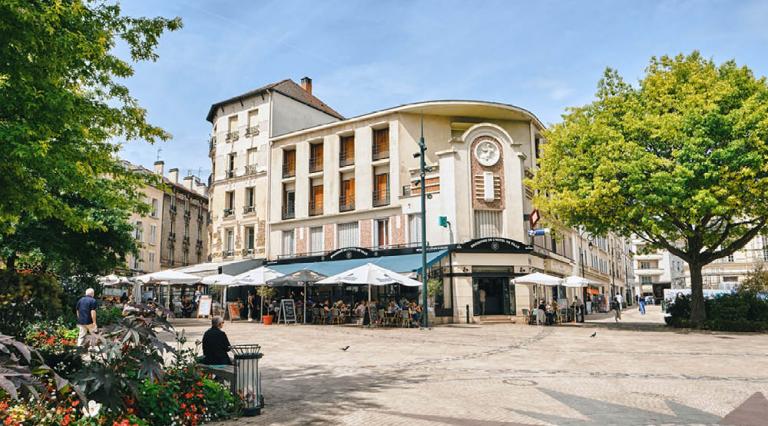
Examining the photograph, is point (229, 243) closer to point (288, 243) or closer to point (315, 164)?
point (288, 243)

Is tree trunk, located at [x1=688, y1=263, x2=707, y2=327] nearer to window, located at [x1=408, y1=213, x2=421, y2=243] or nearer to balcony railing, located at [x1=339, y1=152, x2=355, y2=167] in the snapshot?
window, located at [x1=408, y1=213, x2=421, y2=243]

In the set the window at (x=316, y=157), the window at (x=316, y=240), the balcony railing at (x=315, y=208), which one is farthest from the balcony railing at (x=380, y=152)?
the window at (x=316, y=240)

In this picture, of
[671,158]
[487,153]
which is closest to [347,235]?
[487,153]

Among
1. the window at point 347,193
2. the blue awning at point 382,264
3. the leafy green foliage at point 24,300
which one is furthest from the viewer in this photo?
the window at point 347,193

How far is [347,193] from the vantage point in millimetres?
31219

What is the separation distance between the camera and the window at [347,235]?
30.3 meters

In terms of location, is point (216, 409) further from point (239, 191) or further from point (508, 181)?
point (239, 191)

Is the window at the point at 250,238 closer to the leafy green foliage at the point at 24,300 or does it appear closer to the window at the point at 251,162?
the window at the point at 251,162

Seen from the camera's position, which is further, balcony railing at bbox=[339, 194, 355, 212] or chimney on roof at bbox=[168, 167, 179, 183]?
chimney on roof at bbox=[168, 167, 179, 183]

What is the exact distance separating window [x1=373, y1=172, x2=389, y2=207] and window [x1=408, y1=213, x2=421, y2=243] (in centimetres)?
199

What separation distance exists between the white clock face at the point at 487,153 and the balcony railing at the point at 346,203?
304 inches

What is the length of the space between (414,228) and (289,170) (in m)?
10.0

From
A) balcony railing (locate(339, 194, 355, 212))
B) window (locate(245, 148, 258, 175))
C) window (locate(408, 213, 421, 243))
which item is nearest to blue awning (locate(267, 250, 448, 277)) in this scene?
window (locate(408, 213, 421, 243))

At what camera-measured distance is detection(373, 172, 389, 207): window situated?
29484mm
